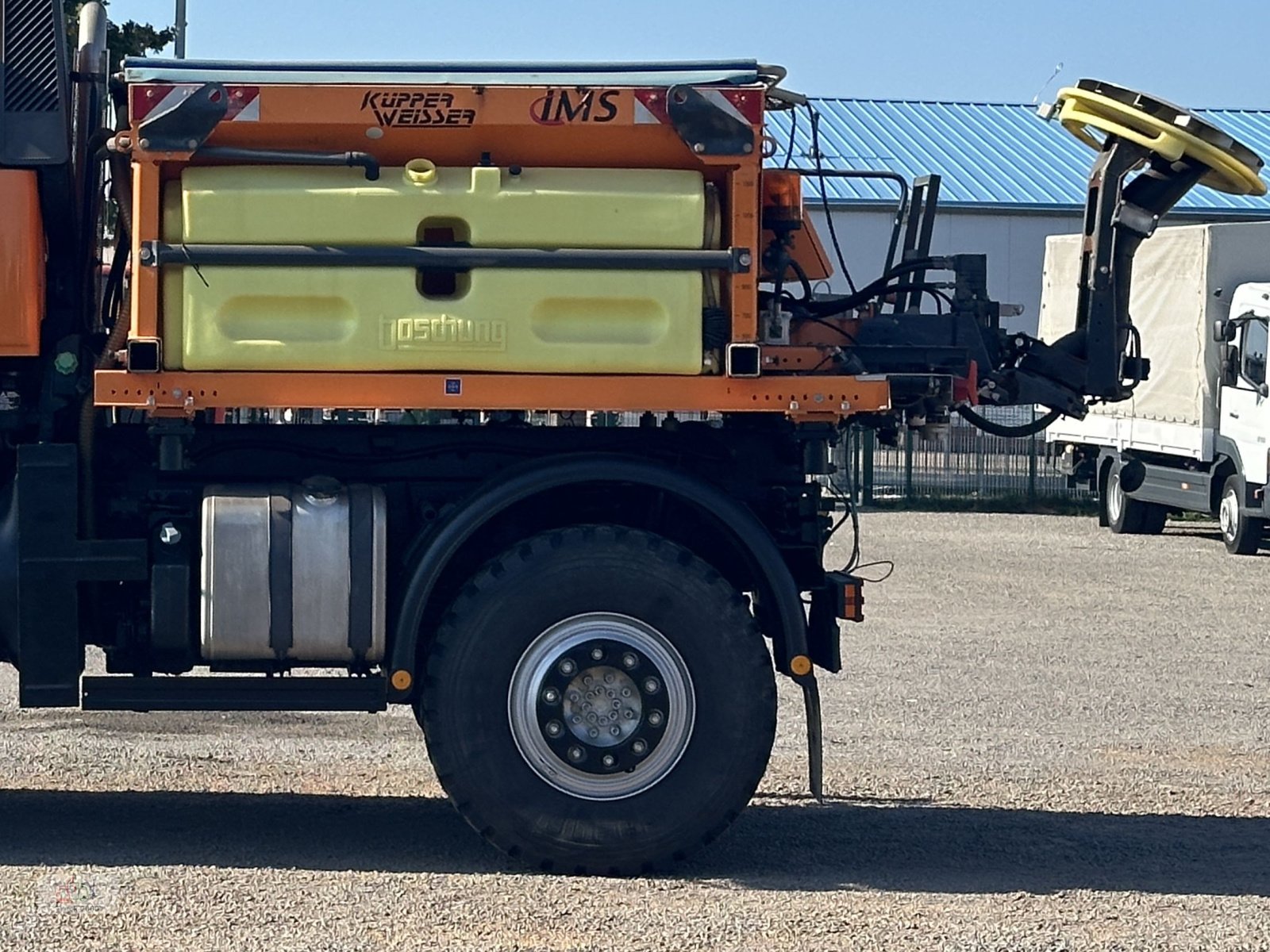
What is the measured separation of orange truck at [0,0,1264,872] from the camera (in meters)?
6.91

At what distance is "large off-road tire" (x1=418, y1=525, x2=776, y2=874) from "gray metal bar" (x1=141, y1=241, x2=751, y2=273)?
3.46 ft

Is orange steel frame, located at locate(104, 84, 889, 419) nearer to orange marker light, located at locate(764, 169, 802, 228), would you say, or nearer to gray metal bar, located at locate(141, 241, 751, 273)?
gray metal bar, located at locate(141, 241, 751, 273)

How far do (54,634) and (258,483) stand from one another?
2.98ft

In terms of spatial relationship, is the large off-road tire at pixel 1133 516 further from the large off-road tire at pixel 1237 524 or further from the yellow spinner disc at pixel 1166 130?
the yellow spinner disc at pixel 1166 130

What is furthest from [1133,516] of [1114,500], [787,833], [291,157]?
[291,157]

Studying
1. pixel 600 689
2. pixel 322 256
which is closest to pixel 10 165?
pixel 322 256

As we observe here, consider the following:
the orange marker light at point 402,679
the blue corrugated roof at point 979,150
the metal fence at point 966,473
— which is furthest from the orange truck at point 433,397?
the blue corrugated roof at point 979,150

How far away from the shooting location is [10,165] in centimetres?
707

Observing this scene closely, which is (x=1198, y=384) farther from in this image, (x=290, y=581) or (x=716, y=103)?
(x=290, y=581)

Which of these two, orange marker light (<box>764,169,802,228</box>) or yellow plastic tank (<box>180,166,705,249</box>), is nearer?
yellow plastic tank (<box>180,166,705,249</box>)

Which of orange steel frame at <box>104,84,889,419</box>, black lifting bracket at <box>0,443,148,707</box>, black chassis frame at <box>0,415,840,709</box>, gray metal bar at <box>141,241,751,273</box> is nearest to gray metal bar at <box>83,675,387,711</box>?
black chassis frame at <box>0,415,840,709</box>

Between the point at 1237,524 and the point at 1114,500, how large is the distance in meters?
3.86

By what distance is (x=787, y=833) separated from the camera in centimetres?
809

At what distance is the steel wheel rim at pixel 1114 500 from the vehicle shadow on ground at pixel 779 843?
17.7 m
